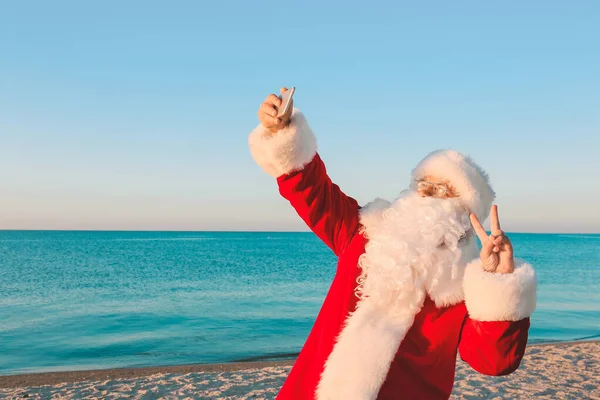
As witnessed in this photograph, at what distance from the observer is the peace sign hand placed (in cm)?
172

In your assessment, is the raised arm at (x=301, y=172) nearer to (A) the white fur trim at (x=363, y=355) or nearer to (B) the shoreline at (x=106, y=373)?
(A) the white fur trim at (x=363, y=355)

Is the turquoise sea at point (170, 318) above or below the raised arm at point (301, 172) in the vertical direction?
below

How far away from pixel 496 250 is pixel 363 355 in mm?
579

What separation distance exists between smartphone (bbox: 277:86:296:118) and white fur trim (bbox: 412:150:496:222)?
73 centimetres

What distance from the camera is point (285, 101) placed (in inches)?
70.6

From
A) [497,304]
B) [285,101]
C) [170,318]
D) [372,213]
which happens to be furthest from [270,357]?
[285,101]

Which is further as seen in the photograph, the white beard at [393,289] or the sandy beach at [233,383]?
the sandy beach at [233,383]

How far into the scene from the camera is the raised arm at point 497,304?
68.8 inches

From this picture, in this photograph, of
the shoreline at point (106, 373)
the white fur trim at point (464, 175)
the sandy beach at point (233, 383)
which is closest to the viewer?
the white fur trim at point (464, 175)

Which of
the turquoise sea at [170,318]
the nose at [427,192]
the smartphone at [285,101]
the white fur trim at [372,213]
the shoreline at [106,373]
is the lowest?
the turquoise sea at [170,318]

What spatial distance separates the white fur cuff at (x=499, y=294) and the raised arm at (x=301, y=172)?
21.0 inches

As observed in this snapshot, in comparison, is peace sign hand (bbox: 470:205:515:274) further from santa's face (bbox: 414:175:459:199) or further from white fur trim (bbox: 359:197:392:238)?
white fur trim (bbox: 359:197:392:238)

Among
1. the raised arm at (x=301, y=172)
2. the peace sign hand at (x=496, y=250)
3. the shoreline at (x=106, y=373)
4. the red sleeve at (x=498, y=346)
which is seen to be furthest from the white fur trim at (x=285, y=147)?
the shoreline at (x=106, y=373)

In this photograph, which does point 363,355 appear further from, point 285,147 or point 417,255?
point 285,147
